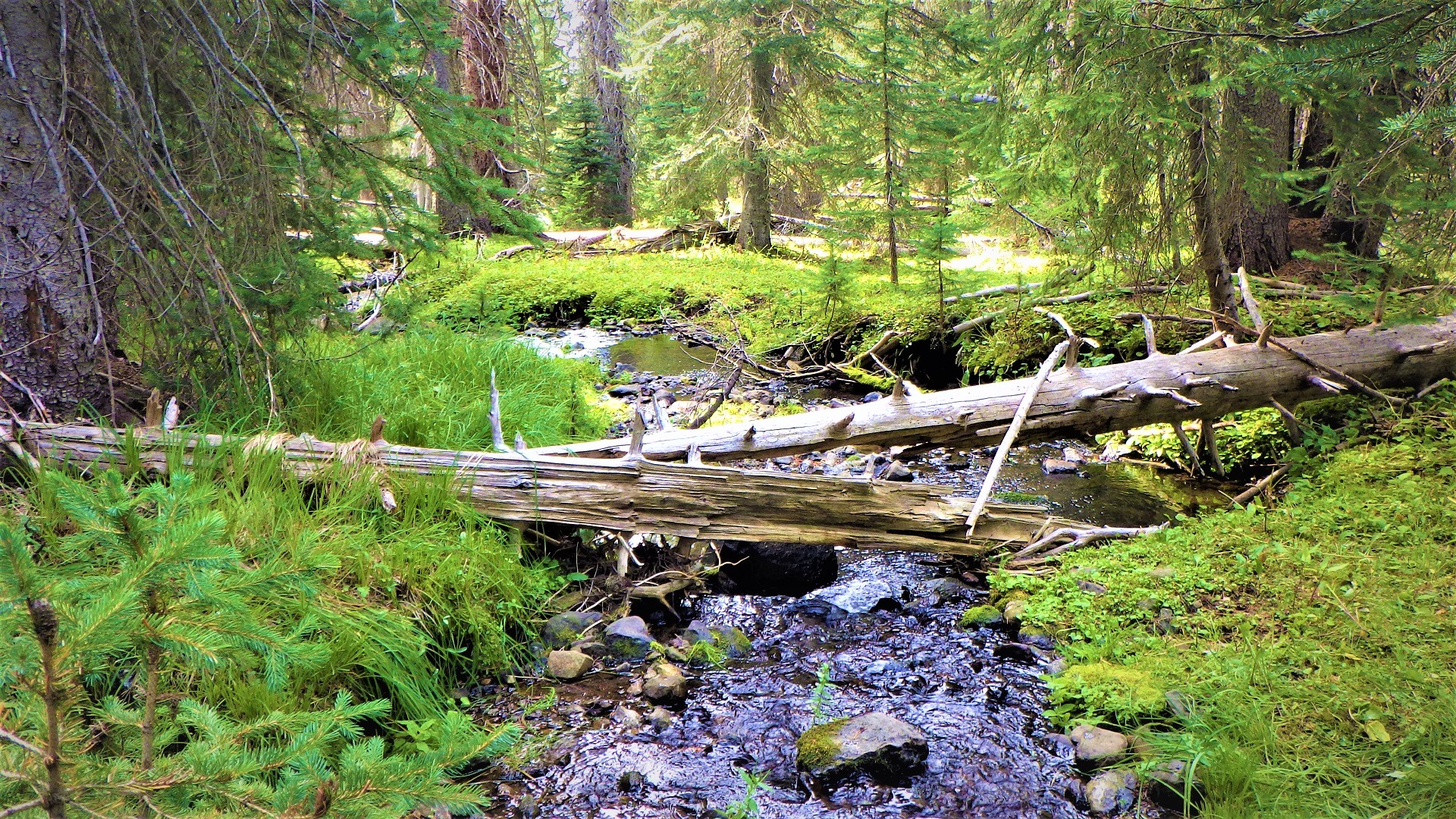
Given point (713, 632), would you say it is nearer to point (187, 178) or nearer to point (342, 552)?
point (342, 552)

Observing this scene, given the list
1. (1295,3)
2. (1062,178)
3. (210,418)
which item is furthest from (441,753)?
(1062,178)

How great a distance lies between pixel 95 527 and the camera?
1391 mm

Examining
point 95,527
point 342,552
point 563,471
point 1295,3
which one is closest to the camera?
point 95,527

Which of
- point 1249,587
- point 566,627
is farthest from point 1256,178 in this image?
point 566,627

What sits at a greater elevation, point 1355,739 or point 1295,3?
point 1295,3

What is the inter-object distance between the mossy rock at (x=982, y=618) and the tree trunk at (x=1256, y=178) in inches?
126

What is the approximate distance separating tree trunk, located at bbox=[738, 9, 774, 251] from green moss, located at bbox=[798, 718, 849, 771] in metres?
12.7

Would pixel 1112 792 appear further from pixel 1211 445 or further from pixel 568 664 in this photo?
pixel 1211 445

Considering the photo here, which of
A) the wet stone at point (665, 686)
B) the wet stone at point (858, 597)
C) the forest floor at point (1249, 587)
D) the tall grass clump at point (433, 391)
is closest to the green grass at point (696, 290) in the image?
the tall grass clump at point (433, 391)

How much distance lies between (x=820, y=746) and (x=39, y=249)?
12.8 ft

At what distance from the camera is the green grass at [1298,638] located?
2.78 m

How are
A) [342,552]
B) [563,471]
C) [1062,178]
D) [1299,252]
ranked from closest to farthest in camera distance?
[342,552] → [563,471] → [1299,252] → [1062,178]

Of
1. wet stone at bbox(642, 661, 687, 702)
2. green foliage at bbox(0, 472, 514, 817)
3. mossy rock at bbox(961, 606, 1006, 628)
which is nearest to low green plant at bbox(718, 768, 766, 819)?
wet stone at bbox(642, 661, 687, 702)

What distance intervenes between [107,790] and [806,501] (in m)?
3.35
